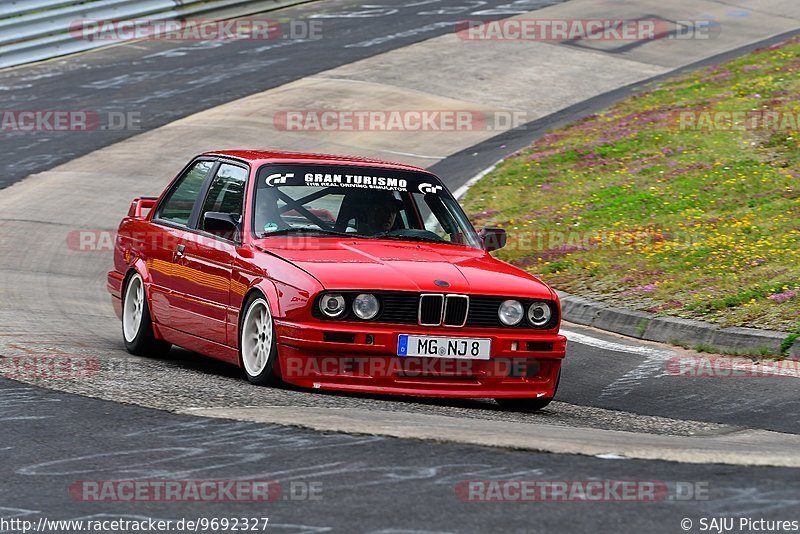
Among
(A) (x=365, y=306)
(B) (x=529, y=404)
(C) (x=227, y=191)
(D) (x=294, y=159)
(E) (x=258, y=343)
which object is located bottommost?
(B) (x=529, y=404)

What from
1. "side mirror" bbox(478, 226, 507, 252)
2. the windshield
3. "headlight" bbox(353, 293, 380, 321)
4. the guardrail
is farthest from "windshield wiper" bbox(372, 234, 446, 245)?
the guardrail

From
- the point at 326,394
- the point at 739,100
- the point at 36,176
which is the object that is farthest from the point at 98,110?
the point at 326,394

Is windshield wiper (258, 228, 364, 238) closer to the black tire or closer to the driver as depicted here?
the driver

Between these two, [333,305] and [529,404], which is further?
[529,404]

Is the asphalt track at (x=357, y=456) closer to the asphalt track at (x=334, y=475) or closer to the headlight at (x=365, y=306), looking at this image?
the asphalt track at (x=334, y=475)

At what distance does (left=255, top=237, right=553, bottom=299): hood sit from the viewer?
25.8 feet

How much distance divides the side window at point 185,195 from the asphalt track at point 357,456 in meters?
1.21

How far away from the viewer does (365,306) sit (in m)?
7.82

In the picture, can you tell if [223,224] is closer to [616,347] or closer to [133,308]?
[133,308]

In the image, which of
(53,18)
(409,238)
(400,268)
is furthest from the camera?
(53,18)

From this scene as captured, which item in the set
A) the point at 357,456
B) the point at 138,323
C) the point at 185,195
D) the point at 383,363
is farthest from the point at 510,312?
the point at 138,323

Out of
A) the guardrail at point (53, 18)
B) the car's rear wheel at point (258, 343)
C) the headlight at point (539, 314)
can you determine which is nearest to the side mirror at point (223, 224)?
the car's rear wheel at point (258, 343)

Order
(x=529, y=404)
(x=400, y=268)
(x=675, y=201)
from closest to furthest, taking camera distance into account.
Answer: (x=400, y=268) → (x=529, y=404) → (x=675, y=201)

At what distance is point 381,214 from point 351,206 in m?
0.22
